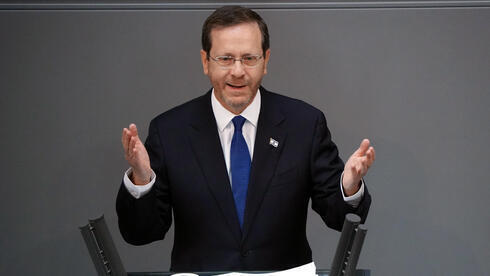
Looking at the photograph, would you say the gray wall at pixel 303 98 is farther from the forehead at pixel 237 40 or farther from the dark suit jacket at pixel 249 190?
the forehead at pixel 237 40

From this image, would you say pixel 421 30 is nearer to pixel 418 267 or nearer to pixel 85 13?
pixel 418 267

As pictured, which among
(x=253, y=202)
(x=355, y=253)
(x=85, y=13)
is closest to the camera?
(x=355, y=253)

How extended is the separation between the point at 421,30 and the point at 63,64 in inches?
69.1

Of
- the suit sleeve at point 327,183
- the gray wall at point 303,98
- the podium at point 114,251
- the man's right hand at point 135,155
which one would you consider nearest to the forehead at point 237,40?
the suit sleeve at point 327,183

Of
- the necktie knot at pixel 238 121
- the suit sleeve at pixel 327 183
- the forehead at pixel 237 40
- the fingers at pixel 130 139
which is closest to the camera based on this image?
the fingers at pixel 130 139

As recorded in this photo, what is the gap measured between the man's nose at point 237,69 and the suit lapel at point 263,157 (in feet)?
0.71

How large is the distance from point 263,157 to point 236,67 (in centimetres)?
34

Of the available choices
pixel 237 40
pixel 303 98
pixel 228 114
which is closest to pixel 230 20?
pixel 237 40

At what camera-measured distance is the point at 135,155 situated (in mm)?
2240

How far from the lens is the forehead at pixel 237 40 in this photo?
2.58 meters

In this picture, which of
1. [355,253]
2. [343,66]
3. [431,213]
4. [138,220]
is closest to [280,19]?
[343,66]

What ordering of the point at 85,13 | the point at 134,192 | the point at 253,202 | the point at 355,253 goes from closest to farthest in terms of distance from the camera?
the point at 355,253
the point at 134,192
the point at 253,202
the point at 85,13

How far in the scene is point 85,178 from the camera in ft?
12.2

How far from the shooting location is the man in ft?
8.49
